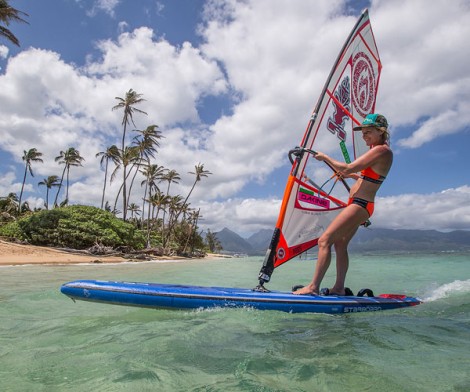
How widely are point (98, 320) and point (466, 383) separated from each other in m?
3.46

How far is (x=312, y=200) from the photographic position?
4.68 meters

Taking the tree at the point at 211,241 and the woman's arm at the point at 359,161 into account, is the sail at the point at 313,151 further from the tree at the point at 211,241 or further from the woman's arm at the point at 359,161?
the tree at the point at 211,241

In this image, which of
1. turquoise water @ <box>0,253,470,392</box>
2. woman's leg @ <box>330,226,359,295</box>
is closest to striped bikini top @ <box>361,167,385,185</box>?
woman's leg @ <box>330,226,359,295</box>

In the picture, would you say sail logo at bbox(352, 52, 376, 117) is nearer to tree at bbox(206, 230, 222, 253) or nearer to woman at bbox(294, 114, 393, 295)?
woman at bbox(294, 114, 393, 295)

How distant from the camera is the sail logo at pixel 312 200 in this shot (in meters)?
4.52

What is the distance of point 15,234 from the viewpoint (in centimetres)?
2489

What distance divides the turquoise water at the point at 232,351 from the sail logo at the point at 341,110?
8.44 ft

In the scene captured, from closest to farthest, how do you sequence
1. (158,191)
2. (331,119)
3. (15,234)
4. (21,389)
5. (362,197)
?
(21,389), (362,197), (331,119), (15,234), (158,191)

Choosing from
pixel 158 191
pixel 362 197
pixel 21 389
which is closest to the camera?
pixel 21 389

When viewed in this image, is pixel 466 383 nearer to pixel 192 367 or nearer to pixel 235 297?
pixel 192 367

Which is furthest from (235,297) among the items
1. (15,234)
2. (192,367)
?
(15,234)

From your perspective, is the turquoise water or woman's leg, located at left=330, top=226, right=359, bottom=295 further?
woman's leg, located at left=330, top=226, right=359, bottom=295

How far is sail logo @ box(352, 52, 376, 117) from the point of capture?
5.45m

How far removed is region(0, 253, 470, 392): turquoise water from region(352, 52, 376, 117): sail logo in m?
3.30
